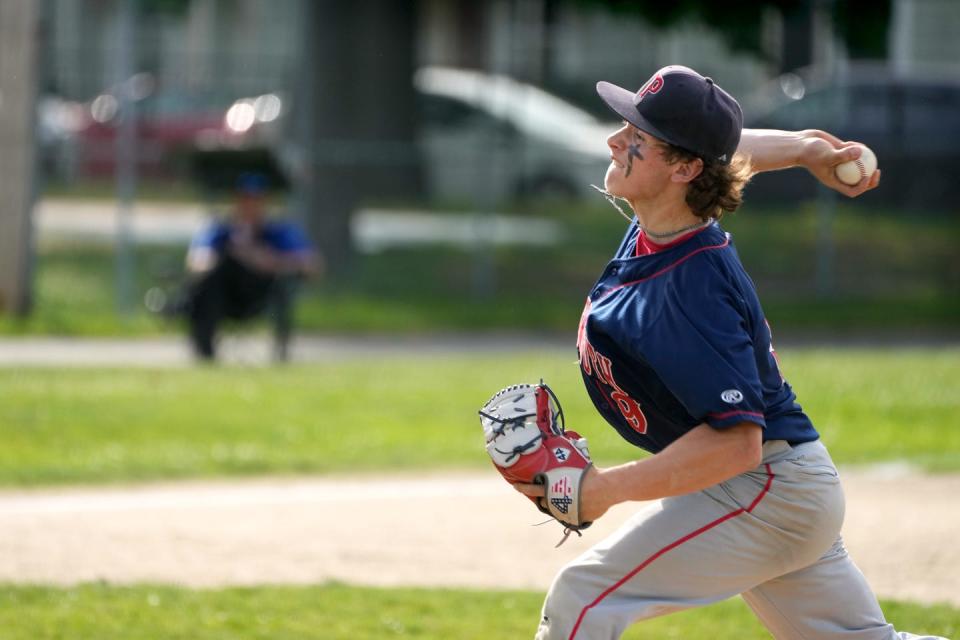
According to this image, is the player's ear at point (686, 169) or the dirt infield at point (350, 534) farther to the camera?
the dirt infield at point (350, 534)

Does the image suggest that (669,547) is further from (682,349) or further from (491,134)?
(491,134)

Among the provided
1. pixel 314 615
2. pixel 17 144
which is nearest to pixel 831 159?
pixel 314 615

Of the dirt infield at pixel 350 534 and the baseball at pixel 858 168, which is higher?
the baseball at pixel 858 168

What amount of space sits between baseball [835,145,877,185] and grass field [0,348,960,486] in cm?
556

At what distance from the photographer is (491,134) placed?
17672 mm

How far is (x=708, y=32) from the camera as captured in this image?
17969 mm

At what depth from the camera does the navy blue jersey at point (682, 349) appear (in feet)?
11.5

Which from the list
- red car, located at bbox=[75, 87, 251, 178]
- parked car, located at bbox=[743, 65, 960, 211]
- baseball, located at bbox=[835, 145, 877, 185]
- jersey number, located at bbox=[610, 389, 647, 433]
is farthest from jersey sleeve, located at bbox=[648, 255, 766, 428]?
parked car, located at bbox=[743, 65, 960, 211]

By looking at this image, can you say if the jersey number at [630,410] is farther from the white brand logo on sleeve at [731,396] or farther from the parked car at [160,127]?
the parked car at [160,127]

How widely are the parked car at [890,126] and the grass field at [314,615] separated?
12.7 meters

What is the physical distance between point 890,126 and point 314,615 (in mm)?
14336

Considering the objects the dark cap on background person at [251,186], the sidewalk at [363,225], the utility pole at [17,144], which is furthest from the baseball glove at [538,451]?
the sidewalk at [363,225]

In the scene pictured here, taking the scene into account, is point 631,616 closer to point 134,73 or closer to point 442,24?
point 134,73

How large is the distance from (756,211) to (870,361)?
5.36m
